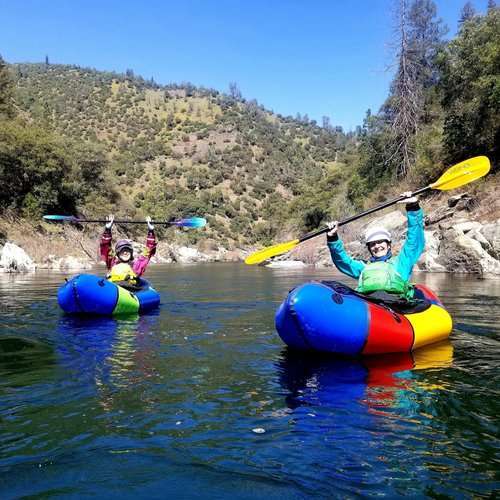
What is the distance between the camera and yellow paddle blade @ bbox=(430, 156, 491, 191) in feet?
23.2

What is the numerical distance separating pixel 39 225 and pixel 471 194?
1931 centimetres


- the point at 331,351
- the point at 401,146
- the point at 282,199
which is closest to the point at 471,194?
the point at 401,146

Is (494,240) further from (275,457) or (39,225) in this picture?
(39,225)

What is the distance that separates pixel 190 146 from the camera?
63781mm

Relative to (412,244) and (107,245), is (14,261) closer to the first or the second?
(107,245)

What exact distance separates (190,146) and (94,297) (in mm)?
58467

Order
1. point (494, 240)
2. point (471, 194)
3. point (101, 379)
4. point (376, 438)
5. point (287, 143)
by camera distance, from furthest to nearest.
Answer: point (287, 143)
point (471, 194)
point (494, 240)
point (101, 379)
point (376, 438)

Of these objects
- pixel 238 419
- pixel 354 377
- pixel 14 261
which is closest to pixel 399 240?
pixel 14 261

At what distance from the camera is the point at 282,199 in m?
55.8

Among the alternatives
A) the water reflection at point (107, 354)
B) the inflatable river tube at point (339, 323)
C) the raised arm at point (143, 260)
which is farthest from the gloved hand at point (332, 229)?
the raised arm at point (143, 260)

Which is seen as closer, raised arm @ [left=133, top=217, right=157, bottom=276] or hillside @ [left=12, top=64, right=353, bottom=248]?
raised arm @ [left=133, top=217, right=157, bottom=276]

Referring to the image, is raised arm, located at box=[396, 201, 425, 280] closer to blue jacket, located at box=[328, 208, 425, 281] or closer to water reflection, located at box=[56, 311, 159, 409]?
blue jacket, located at box=[328, 208, 425, 281]

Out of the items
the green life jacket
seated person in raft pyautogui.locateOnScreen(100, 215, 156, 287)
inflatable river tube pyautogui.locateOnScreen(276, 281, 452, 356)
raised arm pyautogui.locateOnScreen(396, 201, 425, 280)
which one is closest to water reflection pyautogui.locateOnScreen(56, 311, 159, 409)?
seated person in raft pyautogui.locateOnScreen(100, 215, 156, 287)

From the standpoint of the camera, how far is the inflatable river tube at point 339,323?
4.60 meters
